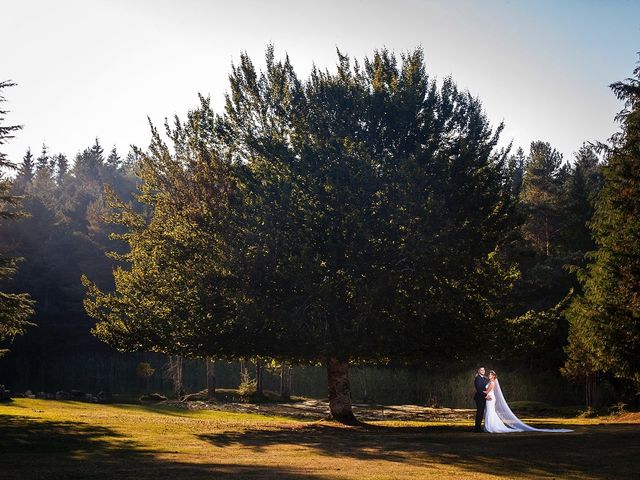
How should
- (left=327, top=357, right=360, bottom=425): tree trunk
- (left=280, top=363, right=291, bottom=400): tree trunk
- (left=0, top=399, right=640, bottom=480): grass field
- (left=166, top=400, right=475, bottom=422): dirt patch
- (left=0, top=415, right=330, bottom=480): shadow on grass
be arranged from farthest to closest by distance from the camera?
(left=280, top=363, right=291, bottom=400): tree trunk, (left=166, top=400, right=475, bottom=422): dirt patch, (left=327, top=357, right=360, bottom=425): tree trunk, (left=0, top=399, right=640, bottom=480): grass field, (left=0, top=415, right=330, bottom=480): shadow on grass

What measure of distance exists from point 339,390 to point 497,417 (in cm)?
729

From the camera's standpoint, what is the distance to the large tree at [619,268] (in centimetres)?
3734

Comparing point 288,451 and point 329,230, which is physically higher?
point 329,230

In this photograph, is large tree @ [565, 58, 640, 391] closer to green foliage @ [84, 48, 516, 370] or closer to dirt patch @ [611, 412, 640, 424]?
dirt patch @ [611, 412, 640, 424]

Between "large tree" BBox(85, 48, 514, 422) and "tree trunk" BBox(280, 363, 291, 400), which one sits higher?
"large tree" BBox(85, 48, 514, 422)

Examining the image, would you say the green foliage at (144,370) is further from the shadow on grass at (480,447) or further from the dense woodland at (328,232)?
the shadow on grass at (480,447)

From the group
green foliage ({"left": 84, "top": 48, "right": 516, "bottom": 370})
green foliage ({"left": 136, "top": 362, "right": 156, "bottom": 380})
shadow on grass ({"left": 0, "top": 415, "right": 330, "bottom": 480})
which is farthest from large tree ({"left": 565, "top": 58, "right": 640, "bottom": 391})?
green foliage ({"left": 136, "top": 362, "right": 156, "bottom": 380})

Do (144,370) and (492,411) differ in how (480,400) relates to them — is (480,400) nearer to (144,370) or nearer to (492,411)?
(492,411)

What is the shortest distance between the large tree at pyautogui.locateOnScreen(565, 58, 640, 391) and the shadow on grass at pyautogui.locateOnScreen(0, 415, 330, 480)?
2452 centimetres

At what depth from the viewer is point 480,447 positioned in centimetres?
2180

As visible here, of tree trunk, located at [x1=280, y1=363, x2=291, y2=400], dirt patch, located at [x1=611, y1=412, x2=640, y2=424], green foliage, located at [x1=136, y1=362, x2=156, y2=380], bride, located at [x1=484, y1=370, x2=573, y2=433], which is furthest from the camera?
green foliage, located at [x1=136, y1=362, x2=156, y2=380]

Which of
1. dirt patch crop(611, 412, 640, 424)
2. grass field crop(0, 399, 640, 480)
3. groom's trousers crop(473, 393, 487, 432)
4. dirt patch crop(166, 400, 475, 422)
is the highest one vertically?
groom's trousers crop(473, 393, 487, 432)

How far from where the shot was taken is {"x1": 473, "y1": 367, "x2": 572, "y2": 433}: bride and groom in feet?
92.3

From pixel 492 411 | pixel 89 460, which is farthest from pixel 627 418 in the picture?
pixel 89 460
